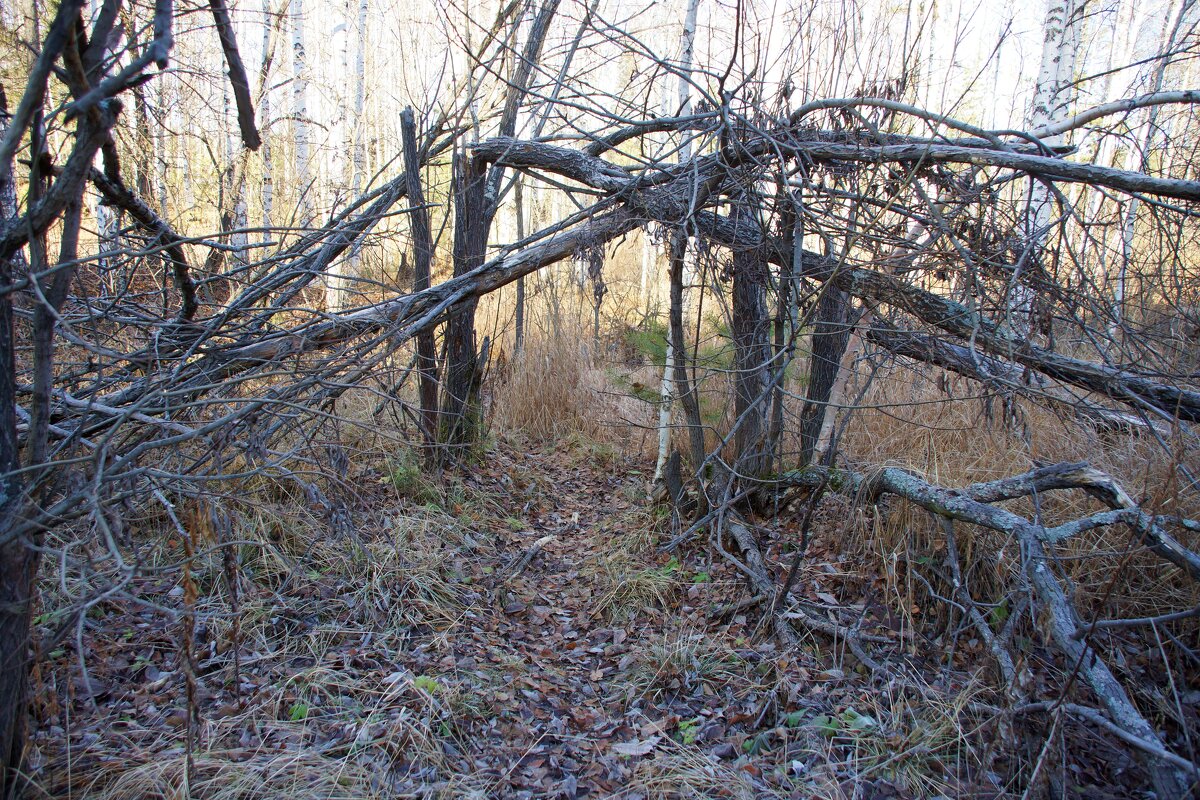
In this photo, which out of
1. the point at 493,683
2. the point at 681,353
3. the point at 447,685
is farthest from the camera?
the point at 681,353

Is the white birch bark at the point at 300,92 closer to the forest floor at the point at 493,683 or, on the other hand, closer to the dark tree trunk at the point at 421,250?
the dark tree trunk at the point at 421,250

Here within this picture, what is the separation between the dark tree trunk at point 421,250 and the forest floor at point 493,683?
3.06 feet

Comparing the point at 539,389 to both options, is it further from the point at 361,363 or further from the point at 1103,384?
the point at 1103,384

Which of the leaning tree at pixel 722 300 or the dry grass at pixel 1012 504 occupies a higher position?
the leaning tree at pixel 722 300

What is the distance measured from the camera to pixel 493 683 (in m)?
3.08

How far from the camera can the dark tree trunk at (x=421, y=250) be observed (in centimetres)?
475

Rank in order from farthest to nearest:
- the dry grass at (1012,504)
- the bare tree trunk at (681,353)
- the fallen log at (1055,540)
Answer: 1. the bare tree trunk at (681,353)
2. the dry grass at (1012,504)
3. the fallen log at (1055,540)

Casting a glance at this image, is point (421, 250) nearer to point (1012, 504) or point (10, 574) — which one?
point (10, 574)

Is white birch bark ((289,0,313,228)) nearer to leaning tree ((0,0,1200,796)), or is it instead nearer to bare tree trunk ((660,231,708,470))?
leaning tree ((0,0,1200,796))

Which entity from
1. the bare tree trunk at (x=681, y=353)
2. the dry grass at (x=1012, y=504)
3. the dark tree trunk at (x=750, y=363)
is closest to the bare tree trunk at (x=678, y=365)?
the bare tree trunk at (x=681, y=353)

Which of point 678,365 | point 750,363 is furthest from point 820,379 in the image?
point 678,365

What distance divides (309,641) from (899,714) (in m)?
2.61

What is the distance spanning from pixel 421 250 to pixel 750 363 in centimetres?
247

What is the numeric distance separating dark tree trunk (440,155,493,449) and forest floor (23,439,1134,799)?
108cm
